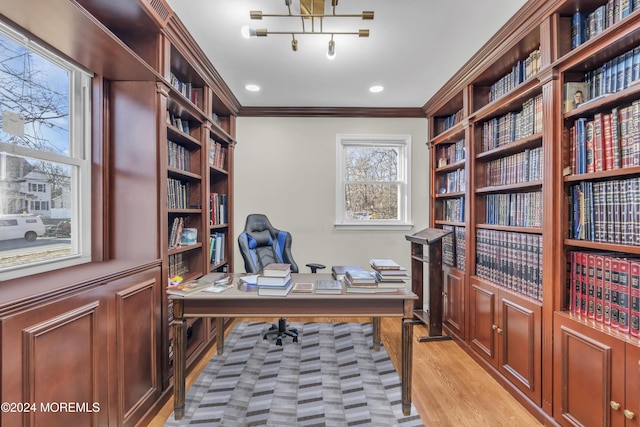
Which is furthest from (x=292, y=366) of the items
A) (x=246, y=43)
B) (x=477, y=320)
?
(x=246, y=43)

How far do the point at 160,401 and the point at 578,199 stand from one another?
281 cm

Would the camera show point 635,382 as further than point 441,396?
No

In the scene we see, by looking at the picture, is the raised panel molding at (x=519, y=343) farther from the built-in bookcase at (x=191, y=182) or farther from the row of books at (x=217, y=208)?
the row of books at (x=217, y=208)

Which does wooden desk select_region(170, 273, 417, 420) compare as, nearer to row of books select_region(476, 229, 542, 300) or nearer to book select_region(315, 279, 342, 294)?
book select_region(315, 279, 342, 294)

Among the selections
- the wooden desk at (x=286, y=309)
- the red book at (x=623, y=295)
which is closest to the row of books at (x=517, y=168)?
the red book at (x=623, y=295)

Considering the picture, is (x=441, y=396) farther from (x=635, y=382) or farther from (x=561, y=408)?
(x=635, y=382)

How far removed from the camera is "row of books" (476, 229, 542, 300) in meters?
2.04

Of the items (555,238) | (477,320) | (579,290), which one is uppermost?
(555,238)

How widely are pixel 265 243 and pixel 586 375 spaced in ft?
8.57

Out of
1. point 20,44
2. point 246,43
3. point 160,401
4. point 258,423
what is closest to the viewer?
point 20,44

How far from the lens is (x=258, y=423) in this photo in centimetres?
184

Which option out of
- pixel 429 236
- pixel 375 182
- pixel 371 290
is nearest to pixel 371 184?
pixel 375 182

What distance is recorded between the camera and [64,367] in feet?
4.19

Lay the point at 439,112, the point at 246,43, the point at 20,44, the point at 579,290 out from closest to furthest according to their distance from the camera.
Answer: the point at 20,44 < the point at 579,290 < the point at 246,43 < the point at 439,112
